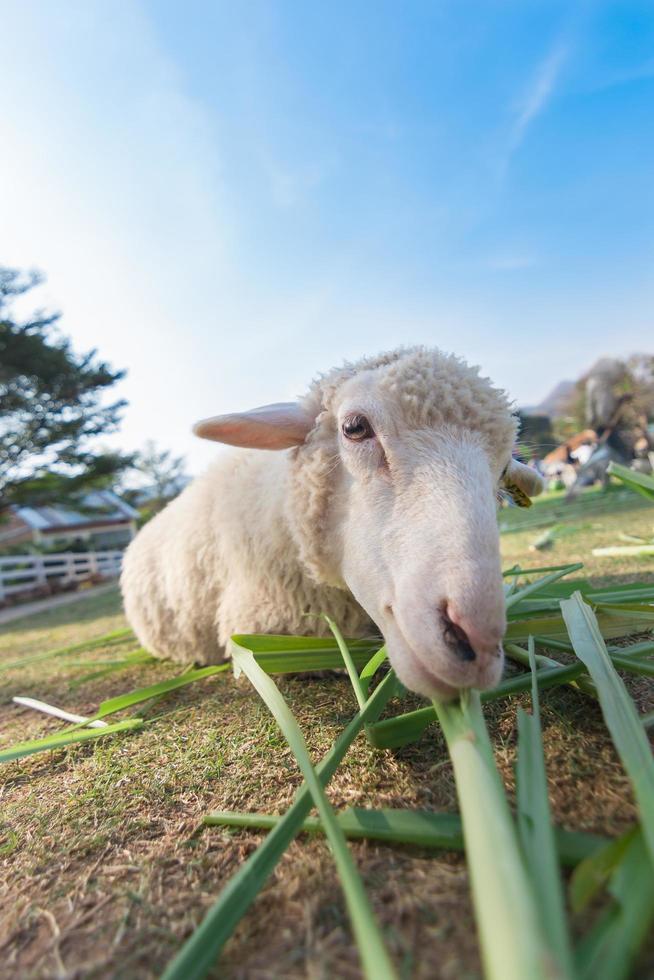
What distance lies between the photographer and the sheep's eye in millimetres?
1485

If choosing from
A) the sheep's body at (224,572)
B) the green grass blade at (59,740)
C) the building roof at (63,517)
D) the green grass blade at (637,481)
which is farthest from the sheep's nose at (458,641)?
the building roof at (63,517)

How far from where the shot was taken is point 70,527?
103 ft

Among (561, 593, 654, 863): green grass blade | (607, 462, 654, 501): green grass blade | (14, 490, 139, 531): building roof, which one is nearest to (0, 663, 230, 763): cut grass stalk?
(561, 593, 654, 863): green grass blade

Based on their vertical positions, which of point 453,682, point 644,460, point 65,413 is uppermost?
point 65,413

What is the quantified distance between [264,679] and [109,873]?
1.61 feet

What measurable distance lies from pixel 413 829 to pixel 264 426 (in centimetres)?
131

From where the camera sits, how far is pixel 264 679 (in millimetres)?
1271

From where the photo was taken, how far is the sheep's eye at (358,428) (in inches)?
58.5

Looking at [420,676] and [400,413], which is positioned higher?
[400,413]

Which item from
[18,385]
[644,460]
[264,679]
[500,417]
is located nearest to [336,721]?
[264,679]

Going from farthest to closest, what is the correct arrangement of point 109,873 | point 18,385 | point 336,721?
point 18,385, point 336,721, point 109,873

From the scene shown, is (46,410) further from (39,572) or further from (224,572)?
(224,572)

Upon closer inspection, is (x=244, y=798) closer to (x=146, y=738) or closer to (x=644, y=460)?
(x=146, y=738)

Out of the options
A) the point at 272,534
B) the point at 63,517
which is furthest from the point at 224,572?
the point at 63,517
